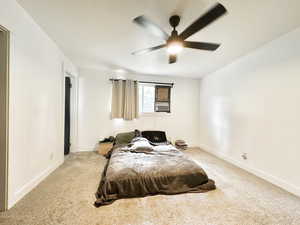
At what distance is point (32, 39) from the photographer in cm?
204

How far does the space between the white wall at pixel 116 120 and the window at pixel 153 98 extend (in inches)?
8.8

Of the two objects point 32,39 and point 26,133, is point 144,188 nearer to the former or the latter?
point 26,133

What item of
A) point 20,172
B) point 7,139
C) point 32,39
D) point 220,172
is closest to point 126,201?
point 20,172

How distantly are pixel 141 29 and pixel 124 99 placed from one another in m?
2.35

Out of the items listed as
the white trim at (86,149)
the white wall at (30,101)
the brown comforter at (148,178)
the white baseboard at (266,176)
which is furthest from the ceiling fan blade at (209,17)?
Result: the white trim at (86,149)

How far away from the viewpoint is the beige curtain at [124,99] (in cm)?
415

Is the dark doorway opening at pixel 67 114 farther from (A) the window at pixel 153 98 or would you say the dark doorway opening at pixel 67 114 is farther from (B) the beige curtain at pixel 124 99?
(A) the window at pixel 153 98

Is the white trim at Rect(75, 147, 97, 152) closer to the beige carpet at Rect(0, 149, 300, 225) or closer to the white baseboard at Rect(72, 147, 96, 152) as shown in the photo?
the white baseboard at Rect(72, 147, 96, 152)

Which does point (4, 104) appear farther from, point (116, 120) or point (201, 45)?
point (116, 120)

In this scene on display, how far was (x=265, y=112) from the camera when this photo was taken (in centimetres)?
262

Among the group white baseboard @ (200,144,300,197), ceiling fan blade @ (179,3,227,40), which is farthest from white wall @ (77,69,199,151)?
ceiling fan blade @ (179,3,227,40)

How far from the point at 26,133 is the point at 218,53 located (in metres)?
3.55

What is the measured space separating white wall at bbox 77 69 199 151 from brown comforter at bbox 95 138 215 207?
6.04 feet

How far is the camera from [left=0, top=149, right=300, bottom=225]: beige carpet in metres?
1.57
